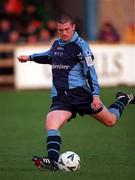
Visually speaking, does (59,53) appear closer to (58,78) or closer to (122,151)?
(58,78)

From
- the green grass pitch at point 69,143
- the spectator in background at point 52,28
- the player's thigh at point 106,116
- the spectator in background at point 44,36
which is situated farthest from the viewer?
the spectator in background at point 52,28

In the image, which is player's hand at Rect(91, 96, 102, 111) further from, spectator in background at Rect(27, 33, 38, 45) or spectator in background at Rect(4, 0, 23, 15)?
spectator in background at Rect(4, 0, 23, 15)

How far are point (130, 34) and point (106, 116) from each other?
13532mm

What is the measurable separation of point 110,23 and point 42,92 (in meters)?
4.16

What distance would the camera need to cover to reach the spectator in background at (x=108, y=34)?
75.8ft

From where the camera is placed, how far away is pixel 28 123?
15.5 metres

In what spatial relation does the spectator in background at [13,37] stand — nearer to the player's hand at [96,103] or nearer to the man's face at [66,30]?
the man's face at [66,30]

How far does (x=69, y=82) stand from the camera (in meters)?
9.98

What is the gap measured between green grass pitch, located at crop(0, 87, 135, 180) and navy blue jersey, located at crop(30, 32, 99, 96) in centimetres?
102

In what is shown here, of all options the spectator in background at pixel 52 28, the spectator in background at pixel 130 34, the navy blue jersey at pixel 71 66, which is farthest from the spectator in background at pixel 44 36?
the navy blue jersey at pixel 71 66

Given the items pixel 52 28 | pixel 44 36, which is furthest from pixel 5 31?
pixel 52 28

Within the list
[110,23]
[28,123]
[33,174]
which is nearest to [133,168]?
[33,174]

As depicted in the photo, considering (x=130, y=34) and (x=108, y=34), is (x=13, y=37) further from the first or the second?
(x=130, y=34)

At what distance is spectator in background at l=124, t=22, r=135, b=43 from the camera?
2316 cm
